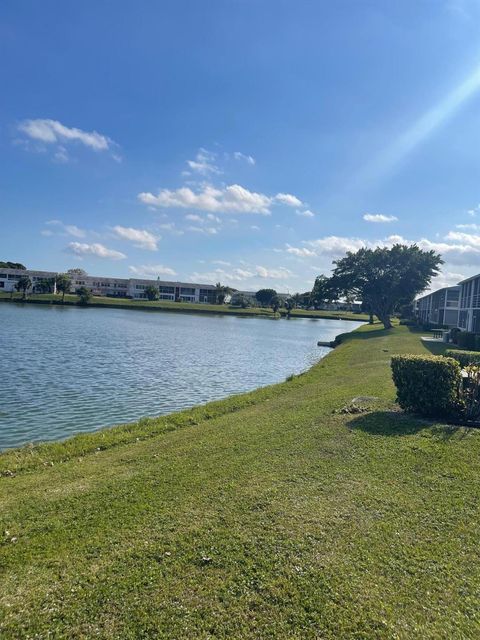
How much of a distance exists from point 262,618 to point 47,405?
1288cm

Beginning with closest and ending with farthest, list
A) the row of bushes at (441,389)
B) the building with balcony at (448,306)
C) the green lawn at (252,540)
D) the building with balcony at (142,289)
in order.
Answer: the green lawn at (252,540), the row of bushes at (441,389), the building with balcony at (448,306), the building with balcony at (142,289)

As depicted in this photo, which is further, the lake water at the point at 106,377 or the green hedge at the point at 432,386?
the lake water at the point at 106,377

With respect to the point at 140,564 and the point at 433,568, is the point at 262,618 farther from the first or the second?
the point at 433,568

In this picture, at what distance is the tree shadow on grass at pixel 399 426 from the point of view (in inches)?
349

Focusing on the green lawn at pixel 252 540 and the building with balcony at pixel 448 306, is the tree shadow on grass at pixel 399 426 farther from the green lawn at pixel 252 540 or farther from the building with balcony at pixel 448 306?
the building with balcony at pixel 448 306

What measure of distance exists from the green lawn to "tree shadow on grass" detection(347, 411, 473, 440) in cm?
11

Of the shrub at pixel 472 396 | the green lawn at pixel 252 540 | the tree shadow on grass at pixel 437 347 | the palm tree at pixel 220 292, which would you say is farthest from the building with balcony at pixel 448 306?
the palm tree at pixel 220 292

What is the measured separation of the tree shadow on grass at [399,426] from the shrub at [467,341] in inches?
904

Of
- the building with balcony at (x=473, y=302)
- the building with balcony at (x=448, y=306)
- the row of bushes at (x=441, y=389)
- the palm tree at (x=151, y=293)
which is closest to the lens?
the row of bushes at (x=441, y=389)

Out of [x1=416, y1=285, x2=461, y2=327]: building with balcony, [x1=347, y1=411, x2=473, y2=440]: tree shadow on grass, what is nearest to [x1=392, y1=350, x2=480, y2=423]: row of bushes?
[x1=347, y1=411, x2=473, y2=440]: tree shadow on grass

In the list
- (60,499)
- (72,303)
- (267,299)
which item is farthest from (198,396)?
(267,299)

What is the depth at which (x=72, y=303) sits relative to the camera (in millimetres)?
107875

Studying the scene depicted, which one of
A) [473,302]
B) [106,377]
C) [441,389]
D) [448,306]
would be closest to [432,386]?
[441,389]

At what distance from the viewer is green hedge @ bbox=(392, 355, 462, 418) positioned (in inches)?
387
